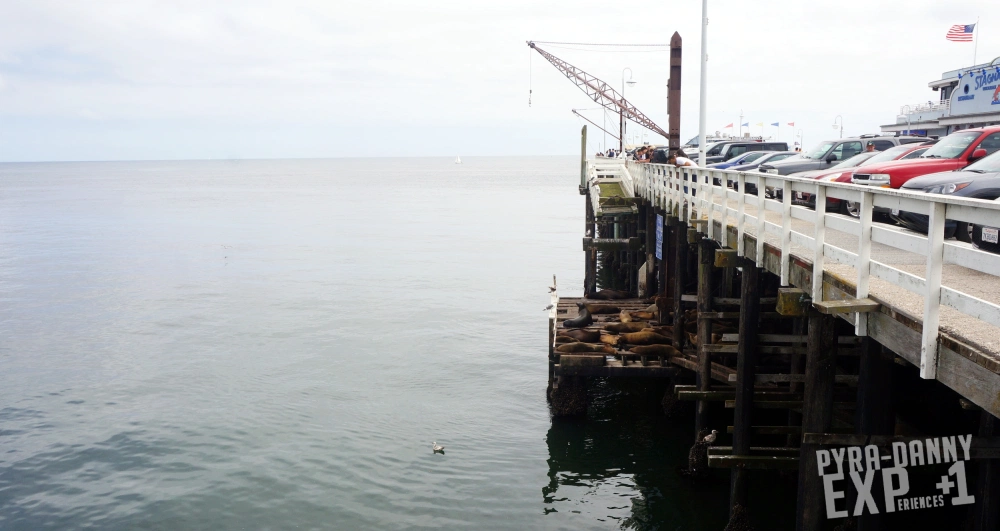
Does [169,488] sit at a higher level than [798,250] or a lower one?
lower

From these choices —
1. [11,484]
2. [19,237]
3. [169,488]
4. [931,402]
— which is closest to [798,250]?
[931,402]

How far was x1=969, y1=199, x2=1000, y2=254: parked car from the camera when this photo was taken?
22.6ft

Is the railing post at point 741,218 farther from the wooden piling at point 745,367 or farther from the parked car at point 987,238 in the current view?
the parked car at point 987,238

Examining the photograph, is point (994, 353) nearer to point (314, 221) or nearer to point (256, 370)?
point (256, 370)

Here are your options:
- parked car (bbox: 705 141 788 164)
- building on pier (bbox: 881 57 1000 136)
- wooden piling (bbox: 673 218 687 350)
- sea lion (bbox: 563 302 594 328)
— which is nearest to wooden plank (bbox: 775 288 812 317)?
wooden piling (bbox: 673 218 687 350)

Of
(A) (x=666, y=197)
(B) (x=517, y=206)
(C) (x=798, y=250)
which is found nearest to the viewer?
(C) (x=798, y=250)

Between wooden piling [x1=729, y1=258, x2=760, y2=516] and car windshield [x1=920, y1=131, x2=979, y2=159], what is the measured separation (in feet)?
19.8

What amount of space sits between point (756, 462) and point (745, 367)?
1.04 metres

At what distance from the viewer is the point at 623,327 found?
1516cm

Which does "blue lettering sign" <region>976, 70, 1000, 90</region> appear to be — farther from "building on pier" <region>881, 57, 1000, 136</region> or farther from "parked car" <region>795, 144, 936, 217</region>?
"parked car" <region>795, 144, 936, 217</region>

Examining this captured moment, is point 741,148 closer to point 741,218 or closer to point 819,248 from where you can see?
point 741,218

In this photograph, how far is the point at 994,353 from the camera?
460 centimetres

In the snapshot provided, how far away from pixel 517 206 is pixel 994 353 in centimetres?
7396

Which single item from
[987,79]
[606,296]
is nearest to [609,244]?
[606,296]
